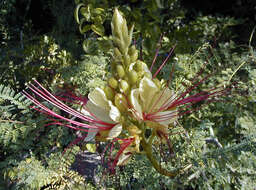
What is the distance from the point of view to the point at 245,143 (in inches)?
39.3

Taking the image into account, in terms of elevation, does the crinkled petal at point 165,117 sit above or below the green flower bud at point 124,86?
below

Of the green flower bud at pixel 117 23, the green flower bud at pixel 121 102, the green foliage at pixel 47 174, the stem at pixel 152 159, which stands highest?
the green flower bud at pixel 117 23

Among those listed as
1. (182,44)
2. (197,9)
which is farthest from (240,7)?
(182,44)

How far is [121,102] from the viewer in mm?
758

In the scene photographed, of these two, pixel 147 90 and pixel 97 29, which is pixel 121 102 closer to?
pixel 147 90

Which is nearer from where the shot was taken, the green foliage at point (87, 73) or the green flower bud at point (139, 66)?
the green flower bud at point (139, 66)

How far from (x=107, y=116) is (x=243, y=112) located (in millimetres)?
1275

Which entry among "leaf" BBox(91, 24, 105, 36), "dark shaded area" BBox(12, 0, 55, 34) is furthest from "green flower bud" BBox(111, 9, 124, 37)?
"dark shaded area" BBox(12, 0, 55, 34)

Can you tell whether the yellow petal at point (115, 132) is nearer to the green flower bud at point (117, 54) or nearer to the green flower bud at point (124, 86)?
the green flower bud at point (124, 86)

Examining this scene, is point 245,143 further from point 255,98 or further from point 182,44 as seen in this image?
point 182,44

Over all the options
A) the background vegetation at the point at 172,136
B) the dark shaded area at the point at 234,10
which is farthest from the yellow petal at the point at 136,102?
the dark shaded area at the point at 234,10

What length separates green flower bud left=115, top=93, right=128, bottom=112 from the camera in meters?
0.75

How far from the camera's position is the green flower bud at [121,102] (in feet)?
2.47

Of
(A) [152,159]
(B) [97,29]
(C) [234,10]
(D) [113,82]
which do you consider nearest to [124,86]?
(D) [113,82]
